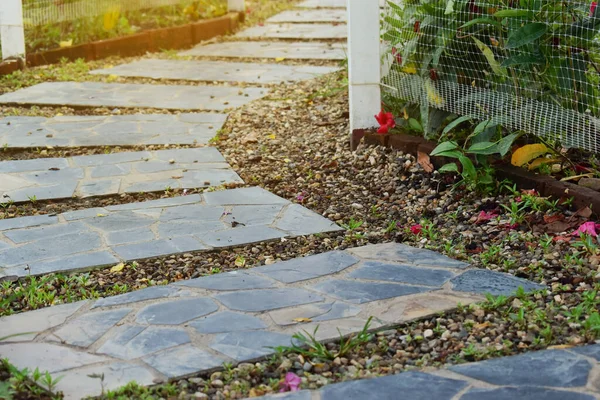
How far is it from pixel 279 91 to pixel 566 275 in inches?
139

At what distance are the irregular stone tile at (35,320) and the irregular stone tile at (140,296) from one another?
81 millimetres

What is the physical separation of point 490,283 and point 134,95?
3823mm

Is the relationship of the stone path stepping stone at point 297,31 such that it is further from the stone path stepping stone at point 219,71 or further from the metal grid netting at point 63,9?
the metal grid netting at point 63,9

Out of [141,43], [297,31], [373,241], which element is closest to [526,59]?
[373,241]

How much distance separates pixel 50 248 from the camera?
3.58 m

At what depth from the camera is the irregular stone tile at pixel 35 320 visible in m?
2.81

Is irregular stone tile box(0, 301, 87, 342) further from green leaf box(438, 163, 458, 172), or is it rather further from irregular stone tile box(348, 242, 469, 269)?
green leaf box(438, 163, 458, 172)

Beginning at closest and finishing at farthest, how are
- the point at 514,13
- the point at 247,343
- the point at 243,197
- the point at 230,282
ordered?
the point at 247,343
the point at 230,282
the point at 514,13
the point at 243,197

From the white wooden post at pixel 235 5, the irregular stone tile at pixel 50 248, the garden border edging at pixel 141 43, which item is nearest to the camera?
the irregular stone tile at pixel 50 248

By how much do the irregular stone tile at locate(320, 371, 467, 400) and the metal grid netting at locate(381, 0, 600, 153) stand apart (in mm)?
1679

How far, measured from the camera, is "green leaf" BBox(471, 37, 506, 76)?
3957 millimetres

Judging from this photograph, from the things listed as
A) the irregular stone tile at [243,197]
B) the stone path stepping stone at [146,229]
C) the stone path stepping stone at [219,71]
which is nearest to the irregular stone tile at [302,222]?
the stone path stepping stone at [146,229]

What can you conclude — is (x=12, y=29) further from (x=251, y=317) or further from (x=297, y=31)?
(x=251, y=317)

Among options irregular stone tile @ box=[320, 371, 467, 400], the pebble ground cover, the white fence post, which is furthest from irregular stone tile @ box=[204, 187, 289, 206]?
irregular stone tile @ box=[320, 371, 467, 400]
